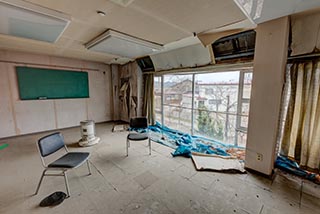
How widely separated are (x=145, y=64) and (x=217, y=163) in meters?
3.73

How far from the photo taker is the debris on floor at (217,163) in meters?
2.32

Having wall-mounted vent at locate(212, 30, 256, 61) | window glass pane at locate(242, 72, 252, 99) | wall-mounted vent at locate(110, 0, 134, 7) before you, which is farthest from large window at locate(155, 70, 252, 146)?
wall-mounted vent at locate(110, 0, 134, 7)

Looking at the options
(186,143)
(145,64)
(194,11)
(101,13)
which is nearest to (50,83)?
(145,64)

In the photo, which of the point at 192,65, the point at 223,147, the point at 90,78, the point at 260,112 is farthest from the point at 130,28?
the point at 90,78

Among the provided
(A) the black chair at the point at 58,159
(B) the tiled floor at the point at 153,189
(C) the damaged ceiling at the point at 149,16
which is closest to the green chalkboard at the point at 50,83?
(B) the tiled floor at the point at 153,189

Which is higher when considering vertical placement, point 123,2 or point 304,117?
point 123,2

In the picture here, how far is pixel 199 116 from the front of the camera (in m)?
3.93

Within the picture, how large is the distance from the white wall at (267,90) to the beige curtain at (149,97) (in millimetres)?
3136

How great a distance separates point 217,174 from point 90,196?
184 cm

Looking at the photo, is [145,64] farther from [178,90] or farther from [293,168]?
[293,168]

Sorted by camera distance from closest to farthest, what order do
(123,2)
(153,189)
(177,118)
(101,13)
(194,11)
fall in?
1. (123,2)
2. (194,11)
3. (101,13)
4. (153,189)
5. (177,118)

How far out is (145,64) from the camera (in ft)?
15.9

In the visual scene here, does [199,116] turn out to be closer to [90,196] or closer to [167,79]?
[167,79]

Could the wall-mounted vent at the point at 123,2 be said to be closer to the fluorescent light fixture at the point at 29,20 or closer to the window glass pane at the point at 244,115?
the fluorescent light fixture at the point at 29,20
